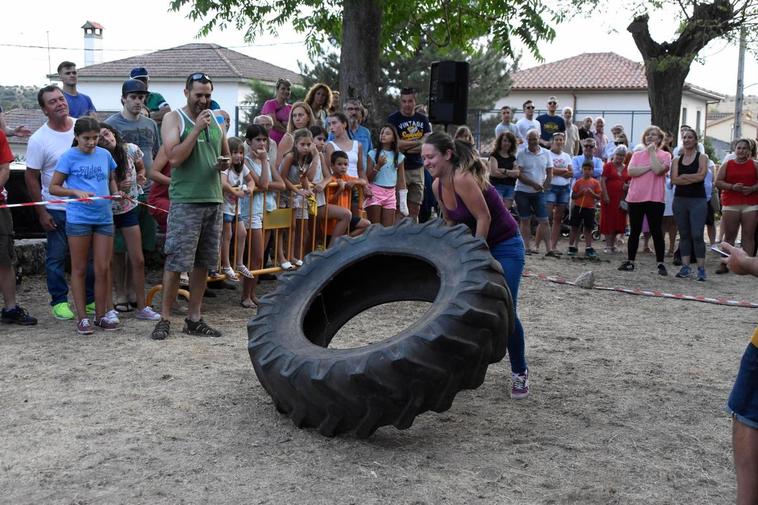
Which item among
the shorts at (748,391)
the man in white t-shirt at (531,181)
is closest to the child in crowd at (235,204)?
the shorts at (748,391)

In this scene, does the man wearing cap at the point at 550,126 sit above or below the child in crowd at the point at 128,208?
above

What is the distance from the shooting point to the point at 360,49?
39.9ft

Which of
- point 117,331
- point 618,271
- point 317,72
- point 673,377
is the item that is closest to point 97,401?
point 117,331

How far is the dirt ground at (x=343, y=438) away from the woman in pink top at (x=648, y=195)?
4493mm

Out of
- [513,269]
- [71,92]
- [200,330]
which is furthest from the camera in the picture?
[71,92]

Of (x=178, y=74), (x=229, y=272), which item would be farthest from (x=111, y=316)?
(x=178, y=74)

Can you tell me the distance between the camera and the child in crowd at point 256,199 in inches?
316

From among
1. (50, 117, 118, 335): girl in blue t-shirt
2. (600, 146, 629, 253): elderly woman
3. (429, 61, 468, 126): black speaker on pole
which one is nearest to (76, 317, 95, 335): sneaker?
(50, 117, 118, 335): girl in blue t-shirt

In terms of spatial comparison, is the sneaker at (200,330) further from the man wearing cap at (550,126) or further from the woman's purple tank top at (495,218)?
the man wearing cap at (550,126)

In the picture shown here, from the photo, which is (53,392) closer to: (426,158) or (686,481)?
(426,158)

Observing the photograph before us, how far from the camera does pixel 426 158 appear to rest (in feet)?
17.4

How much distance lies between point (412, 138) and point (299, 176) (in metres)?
3.00

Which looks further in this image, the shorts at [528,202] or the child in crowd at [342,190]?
the shorts at [528,202]

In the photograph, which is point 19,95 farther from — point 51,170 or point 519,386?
point 519,386
